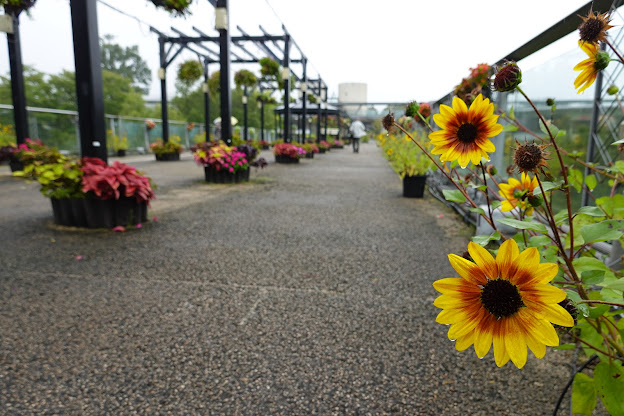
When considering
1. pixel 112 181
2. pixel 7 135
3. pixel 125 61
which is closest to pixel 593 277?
pixel 112 181

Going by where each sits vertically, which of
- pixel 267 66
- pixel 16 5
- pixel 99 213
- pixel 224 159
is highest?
pixel 267 66

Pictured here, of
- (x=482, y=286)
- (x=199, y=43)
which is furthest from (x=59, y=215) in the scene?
(x=199, y=43)

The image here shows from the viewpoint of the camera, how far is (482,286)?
0.62 m

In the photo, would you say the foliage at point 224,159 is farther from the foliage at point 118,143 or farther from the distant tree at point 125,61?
the distant tree at point 125,61

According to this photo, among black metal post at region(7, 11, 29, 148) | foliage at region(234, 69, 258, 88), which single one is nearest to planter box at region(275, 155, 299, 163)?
foliage at region(234, 69, 258, 88)

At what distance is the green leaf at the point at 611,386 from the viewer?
2.36 ft

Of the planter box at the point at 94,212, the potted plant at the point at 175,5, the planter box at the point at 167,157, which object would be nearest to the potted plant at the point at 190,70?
the planter box at the point at 167,157

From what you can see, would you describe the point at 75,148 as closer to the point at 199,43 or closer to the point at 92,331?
the point at 199,43

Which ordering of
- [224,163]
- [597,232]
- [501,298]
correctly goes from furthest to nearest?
[224,163], [597,232], [501,298]

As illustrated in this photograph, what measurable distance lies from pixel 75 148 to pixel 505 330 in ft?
52.9

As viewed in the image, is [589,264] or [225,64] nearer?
[589,264]

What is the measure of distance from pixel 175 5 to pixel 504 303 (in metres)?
5.24

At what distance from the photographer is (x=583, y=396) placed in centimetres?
84

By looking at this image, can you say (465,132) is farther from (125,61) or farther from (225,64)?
(125,61)
